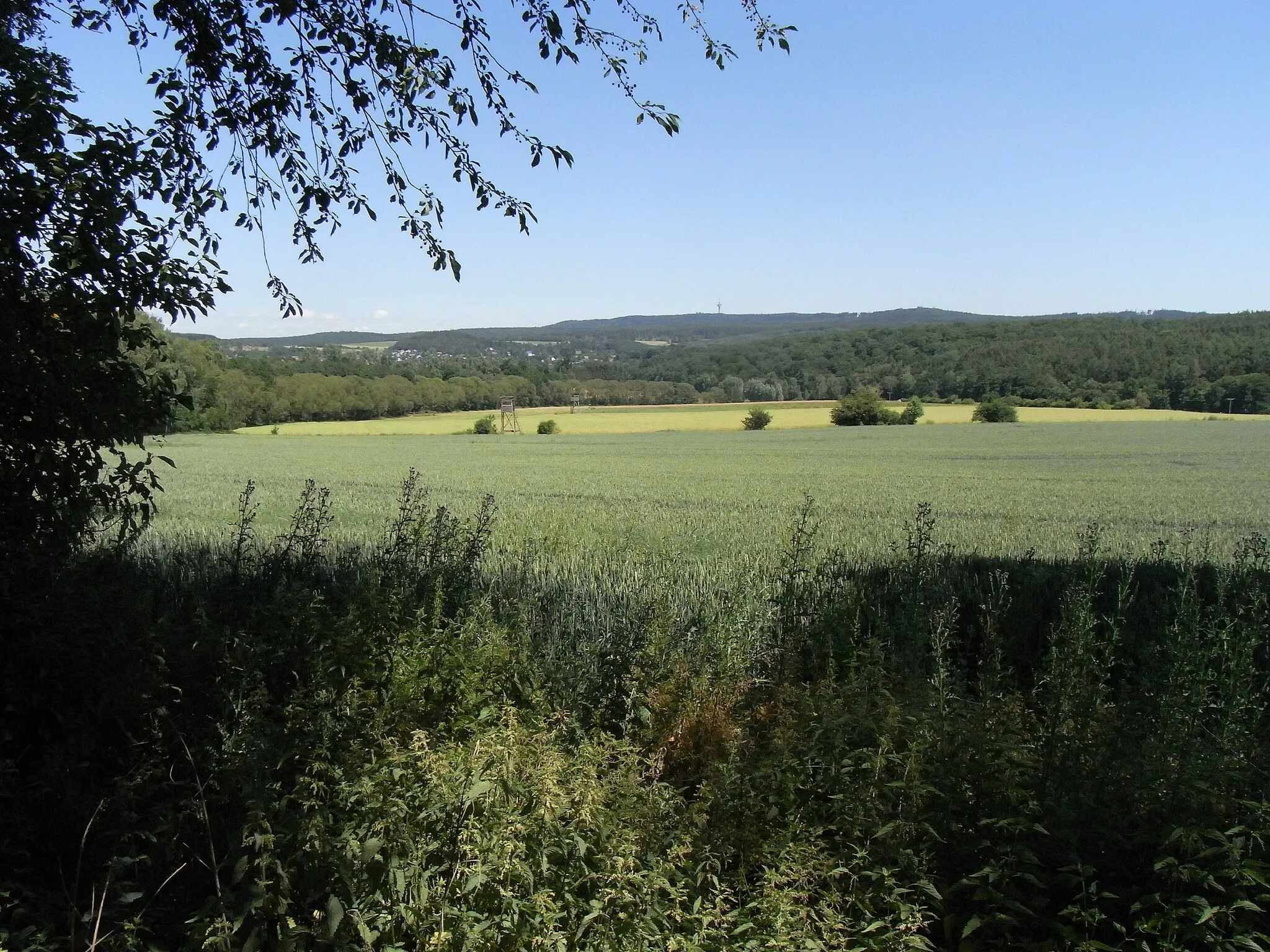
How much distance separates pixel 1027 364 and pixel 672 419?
40093 millimetres

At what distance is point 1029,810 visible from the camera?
3436 mm

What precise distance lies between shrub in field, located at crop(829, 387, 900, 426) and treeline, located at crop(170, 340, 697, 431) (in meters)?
33.5

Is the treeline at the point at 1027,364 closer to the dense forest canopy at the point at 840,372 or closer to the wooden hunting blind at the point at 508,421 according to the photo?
the dense forest canopy at the point at 840,372

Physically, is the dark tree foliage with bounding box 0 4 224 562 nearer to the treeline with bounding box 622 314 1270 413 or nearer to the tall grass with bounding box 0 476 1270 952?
the tall grass with bounding box 0 476 1270 952

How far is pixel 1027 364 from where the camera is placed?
9356cm

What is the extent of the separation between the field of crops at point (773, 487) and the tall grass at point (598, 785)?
4.56 m

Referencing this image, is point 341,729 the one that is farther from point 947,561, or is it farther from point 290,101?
point 947,561

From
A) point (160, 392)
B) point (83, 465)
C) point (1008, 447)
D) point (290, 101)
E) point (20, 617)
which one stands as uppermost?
point (290, 101)

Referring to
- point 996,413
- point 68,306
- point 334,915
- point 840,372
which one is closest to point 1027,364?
point 996,413

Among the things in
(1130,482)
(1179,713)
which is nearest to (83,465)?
(1179,713)

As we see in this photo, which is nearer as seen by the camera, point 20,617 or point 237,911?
point 237,911

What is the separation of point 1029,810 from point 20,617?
4.89m

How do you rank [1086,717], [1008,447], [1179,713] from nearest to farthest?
[1179,713], [1086,717], [1008,447]

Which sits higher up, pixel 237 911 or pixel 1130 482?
pixel 237 911
